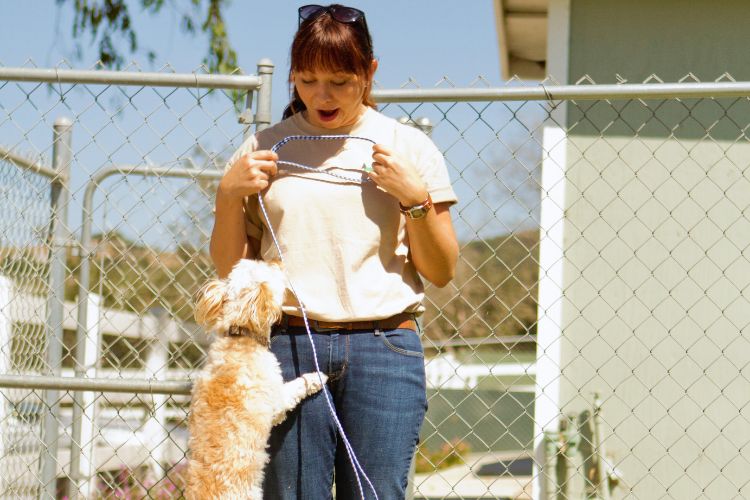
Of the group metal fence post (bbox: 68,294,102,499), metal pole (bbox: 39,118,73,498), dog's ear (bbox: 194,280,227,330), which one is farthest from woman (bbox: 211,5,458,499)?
metal pole (bbox: 39,118,73,498)

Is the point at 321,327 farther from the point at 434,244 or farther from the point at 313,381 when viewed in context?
the point at 434,244

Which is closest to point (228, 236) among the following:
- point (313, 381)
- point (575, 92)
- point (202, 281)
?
point (313, 381)

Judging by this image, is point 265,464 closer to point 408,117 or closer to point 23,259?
point 408,117

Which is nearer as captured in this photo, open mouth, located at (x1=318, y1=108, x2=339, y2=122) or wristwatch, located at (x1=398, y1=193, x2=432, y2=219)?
wristwatch, located at (x1=398, y1=193, x2=432, y2=219)

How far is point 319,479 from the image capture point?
7.75ft

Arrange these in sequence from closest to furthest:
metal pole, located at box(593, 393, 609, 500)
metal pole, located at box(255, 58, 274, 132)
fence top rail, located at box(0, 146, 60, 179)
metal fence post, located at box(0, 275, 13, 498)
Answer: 1. metal pole, located at box(255, 58, 274, 132)
2. fence top rail, located at box(0, 146, 60, 179)
3. metal fence post, located at box(0, 275, 13, 498)
4. metal pole, located at box(593, 393, 609, 500)

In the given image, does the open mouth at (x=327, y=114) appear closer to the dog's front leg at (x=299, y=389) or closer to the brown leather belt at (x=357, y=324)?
the brown leather belt at (x=357, y=324)

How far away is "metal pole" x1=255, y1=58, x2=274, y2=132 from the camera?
305cm

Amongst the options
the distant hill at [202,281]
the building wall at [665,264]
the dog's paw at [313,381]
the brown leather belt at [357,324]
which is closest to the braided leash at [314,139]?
the brown leather belt at [357,324]

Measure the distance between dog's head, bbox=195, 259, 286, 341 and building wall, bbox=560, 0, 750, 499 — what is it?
9.13 ft

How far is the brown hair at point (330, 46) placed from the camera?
2291mm

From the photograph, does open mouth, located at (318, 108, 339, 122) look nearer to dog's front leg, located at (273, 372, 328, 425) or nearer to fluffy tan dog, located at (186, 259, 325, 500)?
fluffy tan dog, located at (186, 259, 325, 500)

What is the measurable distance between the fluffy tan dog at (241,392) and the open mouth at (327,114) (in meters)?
0.42

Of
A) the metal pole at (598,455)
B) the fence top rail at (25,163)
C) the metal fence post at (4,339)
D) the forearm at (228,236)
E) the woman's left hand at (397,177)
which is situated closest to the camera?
the woman's left hand at (397,177)
